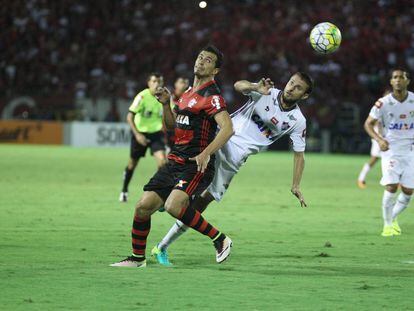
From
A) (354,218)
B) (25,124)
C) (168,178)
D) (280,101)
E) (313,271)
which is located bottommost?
(25,124)

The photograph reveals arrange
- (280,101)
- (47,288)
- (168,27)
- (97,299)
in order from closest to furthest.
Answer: (97,299) → (47,288) → (280,101) → (168,27)

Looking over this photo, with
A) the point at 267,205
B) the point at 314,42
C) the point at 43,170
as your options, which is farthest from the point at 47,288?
the point at 43,170

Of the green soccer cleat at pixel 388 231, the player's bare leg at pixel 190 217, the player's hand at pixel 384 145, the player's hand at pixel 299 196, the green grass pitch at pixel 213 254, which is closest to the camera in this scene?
the green grass pitch at pixel 213 254

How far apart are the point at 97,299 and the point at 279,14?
35281 mm

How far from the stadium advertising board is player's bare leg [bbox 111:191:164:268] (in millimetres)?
28749

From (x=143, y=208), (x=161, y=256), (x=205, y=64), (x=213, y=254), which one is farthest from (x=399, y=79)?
(x=143, y=208)

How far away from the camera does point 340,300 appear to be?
701cm

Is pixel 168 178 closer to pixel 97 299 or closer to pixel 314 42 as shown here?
pixel 97 299

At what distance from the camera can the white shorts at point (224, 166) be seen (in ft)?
30.3

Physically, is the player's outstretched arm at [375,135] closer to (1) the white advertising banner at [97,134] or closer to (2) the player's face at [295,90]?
(2) the player's face at [295,90]

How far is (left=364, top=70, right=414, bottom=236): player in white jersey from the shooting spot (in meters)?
12.1

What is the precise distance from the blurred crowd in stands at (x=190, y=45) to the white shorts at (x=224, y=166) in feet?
88.0

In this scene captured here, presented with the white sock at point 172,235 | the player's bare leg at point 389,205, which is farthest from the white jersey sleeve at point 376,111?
the white sock at point 172,235

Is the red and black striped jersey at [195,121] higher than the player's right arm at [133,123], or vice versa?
the red and black striped jersey at [195,121]
